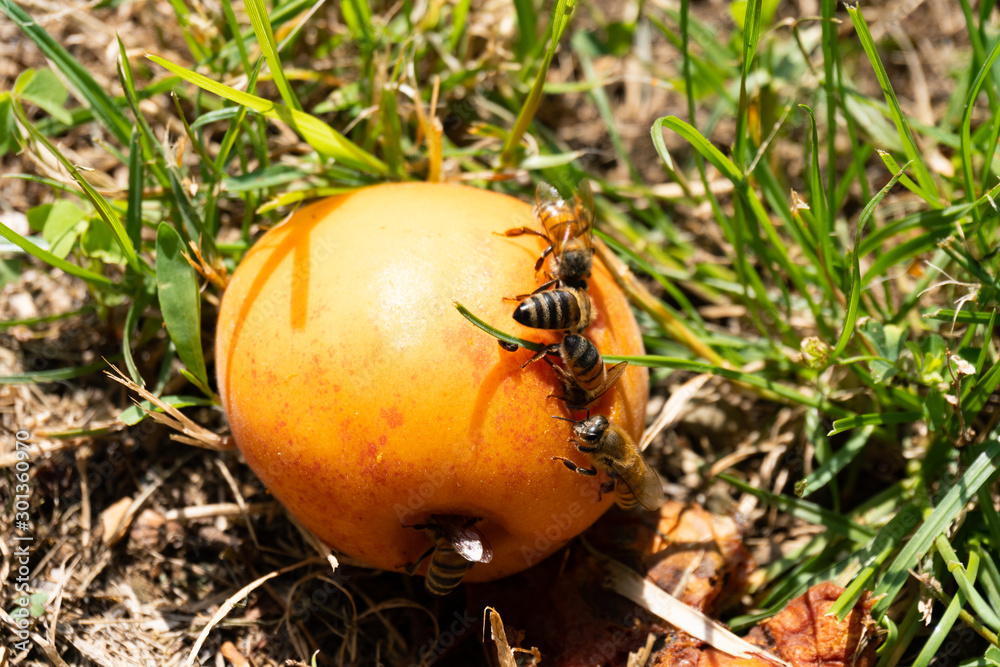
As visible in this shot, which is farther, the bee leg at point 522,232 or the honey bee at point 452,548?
the bee leg at point 522,232

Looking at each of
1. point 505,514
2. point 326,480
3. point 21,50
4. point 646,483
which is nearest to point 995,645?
point 646,483

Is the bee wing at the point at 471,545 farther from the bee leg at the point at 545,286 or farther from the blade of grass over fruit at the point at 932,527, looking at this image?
the blade of grass over fruit at the point at 932,527

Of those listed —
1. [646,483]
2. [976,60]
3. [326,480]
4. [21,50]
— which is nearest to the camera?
[326,480]

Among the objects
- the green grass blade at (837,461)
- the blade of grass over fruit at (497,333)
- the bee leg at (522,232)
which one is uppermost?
the bee leg at (522,232)

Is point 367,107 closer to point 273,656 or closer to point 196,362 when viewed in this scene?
point 196,362

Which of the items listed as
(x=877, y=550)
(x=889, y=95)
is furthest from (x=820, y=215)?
(x=877, y=550)

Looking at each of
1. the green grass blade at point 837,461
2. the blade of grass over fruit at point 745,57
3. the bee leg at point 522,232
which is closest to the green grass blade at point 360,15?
the bee leg at point 522,232
